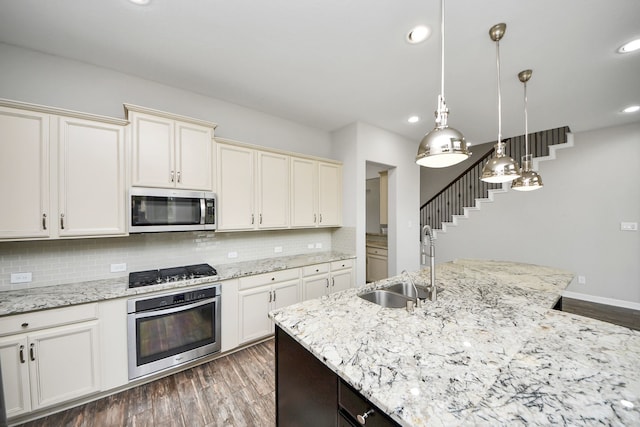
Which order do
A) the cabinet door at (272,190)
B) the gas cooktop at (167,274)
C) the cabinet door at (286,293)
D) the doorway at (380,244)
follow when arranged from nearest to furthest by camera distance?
1. the gas cooktop at (167,274)
2. the cabinet door at (286,293)
3. the cabinet door at (272,190)
4. the doorway at (380,244)

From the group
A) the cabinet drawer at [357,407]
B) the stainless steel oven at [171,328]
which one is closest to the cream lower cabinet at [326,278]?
the stainless steel oven at [171,328]

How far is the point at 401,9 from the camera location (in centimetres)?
165

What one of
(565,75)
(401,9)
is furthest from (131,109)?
(565,75)

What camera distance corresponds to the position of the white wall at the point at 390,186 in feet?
12.0

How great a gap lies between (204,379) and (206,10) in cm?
301

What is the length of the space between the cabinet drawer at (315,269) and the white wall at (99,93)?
1.84 m

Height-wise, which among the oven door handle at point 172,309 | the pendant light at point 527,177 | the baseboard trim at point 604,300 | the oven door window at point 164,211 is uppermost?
the pendant light at point 527,177

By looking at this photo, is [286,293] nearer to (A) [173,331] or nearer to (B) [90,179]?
(A) [173,331]

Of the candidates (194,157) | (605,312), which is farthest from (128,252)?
(605,312)

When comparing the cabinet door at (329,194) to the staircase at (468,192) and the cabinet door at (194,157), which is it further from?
the staircase at (468,192)

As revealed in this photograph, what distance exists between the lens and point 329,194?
3.70m

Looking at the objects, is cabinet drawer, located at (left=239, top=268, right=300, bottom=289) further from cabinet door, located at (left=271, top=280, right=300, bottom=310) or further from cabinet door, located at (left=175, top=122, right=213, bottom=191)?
cabinet door, located at (left=175, top=122, right=213, bottom=191)

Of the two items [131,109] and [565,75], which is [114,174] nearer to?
[131,109]

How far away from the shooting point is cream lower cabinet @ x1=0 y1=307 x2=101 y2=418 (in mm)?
1615
